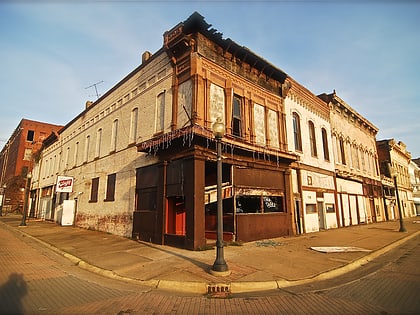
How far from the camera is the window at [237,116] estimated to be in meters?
13.3

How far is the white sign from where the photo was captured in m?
21.0

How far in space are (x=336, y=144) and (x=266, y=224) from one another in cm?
1347

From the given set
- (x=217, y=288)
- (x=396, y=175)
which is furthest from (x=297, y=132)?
(x=396, y=175)

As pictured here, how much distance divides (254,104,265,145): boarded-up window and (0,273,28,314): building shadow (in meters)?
11.6

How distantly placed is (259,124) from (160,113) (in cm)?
582

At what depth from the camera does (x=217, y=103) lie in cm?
1242

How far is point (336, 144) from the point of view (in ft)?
73.8

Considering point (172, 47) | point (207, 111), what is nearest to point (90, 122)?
point (172, 47)

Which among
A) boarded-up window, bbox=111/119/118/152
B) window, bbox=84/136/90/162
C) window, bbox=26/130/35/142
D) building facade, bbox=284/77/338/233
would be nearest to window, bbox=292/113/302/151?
building facade, bbox=284/77/338/233

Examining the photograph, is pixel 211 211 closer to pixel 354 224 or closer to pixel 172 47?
pixel 172 47

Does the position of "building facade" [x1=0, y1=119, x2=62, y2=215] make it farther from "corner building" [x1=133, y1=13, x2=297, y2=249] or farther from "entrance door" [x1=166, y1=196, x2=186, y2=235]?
"entrance door" [x1=166, y1=196, x2=186, y2=235]

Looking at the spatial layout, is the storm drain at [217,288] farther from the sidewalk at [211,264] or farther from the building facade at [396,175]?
the building facade at [396,175]

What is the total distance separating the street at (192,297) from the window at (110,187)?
897 cm

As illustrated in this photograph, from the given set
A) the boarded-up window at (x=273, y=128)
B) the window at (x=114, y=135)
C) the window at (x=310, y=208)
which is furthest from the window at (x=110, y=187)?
the window at (x=310, y=208)
